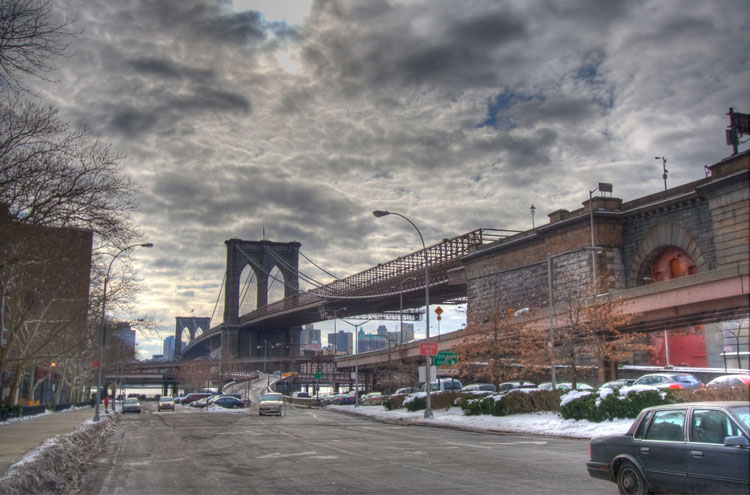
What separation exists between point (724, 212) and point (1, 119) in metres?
16.3

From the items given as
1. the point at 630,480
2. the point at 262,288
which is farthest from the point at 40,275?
the point at 262,288

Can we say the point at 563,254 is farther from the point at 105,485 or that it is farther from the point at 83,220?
the point at 105,485

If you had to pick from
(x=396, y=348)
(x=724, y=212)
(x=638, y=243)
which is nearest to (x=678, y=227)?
(x=638, y=243)

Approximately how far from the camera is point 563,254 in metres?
49.4

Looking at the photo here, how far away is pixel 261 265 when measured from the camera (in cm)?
15700

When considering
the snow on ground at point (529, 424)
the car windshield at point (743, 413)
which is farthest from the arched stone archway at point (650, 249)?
the car windshield at point (743, 413)

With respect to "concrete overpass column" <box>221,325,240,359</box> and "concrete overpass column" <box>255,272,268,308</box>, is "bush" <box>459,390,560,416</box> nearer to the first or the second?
"concrete overpass column" <box>221,325,240,359</box>

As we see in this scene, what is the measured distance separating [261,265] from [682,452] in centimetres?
15133

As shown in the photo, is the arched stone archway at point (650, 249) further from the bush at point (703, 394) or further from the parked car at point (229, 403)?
the parked car at point (229, 403)

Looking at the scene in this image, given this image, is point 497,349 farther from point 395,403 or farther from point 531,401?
point 395,403

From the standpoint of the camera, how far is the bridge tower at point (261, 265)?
145 meters

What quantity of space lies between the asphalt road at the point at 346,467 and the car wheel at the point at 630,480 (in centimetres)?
109

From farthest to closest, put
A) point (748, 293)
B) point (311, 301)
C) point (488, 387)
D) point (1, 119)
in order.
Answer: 1. point (311, 301)
2. point (488, 387)
3. point (1, 119)
4. point (748, 293)

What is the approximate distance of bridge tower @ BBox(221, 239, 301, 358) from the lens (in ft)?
477
